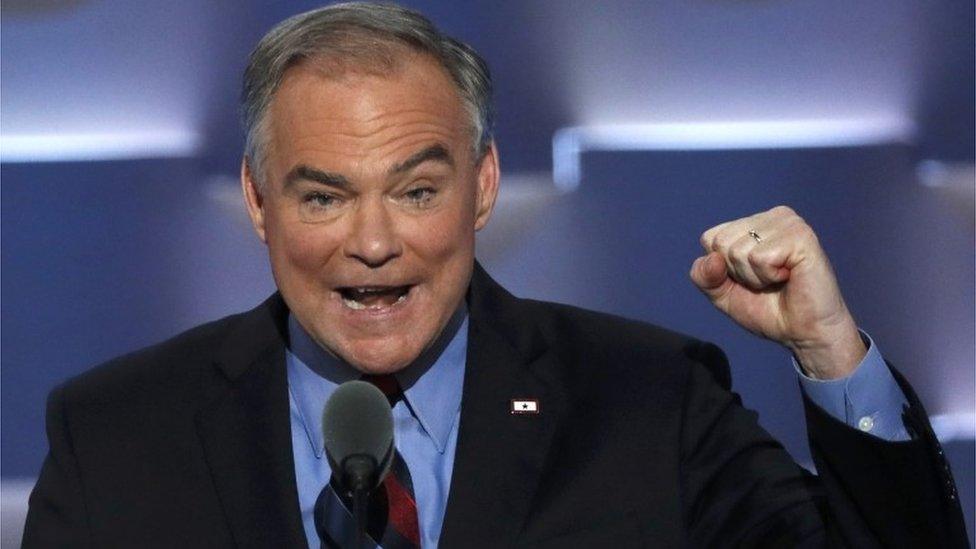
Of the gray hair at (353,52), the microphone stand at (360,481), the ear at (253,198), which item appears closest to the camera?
the microphone stand at (360,481)

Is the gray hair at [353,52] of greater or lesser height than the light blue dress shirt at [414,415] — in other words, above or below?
above

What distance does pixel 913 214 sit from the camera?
9.03 feet

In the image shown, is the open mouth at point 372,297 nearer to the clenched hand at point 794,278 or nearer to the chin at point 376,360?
the chin at point 376,360

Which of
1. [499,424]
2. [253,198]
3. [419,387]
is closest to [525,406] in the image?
[499,424]

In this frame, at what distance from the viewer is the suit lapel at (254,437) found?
2096mm

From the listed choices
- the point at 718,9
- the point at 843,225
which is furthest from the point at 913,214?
the point at 718,9

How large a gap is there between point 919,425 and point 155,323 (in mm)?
1373

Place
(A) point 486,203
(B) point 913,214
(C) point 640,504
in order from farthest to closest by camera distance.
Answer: (B) point 913,214, (A) point 486,203, (C) point 640,504

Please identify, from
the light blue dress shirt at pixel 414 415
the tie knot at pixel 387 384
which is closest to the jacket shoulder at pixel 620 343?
the light blue dress shirt at pixel 414 415

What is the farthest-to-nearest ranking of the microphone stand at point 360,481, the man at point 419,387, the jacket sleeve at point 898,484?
the man at point 419,387 < the jacket sleeve at point 898,484 < the microphone stand at point 360,481

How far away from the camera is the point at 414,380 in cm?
224

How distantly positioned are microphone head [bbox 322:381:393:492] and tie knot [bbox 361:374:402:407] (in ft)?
1.90

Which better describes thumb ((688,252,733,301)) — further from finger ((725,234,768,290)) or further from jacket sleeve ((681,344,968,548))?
jacket sleeve ((681,344,968,548))

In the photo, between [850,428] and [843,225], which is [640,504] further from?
A: [843,225]
